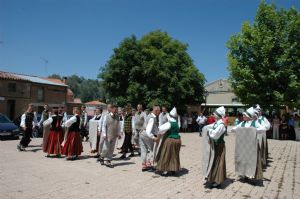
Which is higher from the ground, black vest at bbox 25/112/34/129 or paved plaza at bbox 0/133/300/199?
black vest at bbox 25/112/34/129

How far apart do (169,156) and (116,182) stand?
5.06ft

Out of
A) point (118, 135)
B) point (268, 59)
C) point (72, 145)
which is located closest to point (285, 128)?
point (268, 59)

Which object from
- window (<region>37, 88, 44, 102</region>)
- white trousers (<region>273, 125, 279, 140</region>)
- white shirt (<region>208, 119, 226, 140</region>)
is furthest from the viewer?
window (<region>37, 88, 44, 102</region>)

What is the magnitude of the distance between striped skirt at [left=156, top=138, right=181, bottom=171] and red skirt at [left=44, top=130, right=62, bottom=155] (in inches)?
173

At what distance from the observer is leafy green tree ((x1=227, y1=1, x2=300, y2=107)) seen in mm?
23453

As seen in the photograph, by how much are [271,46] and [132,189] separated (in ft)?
67.6

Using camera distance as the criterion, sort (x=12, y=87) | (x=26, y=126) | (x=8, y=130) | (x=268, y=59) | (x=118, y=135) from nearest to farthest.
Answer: (x=118, y=135)
(x=26, y=126)
(x=8, y=130)
(x=268, y=59)
(x=12, y=87)

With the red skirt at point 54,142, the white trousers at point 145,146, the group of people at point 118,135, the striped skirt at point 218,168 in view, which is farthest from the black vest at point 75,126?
the striped skirt at point 218,168

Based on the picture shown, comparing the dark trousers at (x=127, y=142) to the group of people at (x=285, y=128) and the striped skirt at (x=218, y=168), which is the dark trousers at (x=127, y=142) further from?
the group of people at (x=285, y=128)

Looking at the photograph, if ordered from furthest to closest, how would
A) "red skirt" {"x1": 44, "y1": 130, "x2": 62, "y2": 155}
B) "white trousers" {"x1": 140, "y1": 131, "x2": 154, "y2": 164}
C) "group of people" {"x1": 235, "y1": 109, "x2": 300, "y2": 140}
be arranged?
"group of people" {"x1": 235, "y1": 109, "x2": 300, "y2": 140}, "red skirt" {"x1": 44, "y1": 130, "x2": 62, "y2": 155}, "white trousers" {"x1": 140, "y1": 131, "x2": 154, "y2": 164}

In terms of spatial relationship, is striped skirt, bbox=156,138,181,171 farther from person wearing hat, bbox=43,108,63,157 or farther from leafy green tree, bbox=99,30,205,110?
leafy green tree, bbox=99,30,205,110

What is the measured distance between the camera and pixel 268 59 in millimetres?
24141

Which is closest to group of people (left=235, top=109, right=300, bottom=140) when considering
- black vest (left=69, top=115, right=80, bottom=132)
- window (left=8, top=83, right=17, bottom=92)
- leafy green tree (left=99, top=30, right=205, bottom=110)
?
leafy green tree (left=99, top=30, right=205, bottom=110)

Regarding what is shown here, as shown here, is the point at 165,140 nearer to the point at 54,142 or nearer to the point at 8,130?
the point at 54,142
